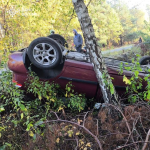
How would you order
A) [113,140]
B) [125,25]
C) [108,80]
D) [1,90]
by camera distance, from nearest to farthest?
1. [113,140]
2. [108,80]
3. [1,90]
4. [125,25]

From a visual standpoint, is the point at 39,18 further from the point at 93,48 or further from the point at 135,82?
the point at 135,82

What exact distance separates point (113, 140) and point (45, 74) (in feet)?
7.10

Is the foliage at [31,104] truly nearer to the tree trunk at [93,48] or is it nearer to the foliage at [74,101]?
the foliage at [74,101]

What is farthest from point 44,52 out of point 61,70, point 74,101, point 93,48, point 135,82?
point 135,82

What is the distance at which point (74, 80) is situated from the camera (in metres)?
3.30

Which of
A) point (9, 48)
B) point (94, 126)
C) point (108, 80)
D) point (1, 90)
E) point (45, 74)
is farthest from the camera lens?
point (9, 48)

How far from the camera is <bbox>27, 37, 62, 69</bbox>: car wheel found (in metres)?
3.05

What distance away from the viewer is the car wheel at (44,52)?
3047 mm

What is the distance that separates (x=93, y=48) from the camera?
8.82ft

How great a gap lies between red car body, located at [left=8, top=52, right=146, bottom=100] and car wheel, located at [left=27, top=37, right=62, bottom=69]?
0.93ft

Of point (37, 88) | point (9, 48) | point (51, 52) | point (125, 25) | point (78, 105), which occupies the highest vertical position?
point (125, 25)

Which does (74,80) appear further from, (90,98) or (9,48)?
(9,48)

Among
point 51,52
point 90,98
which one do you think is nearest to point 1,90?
point 51,52

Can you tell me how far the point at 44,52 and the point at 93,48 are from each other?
1.08 metres
